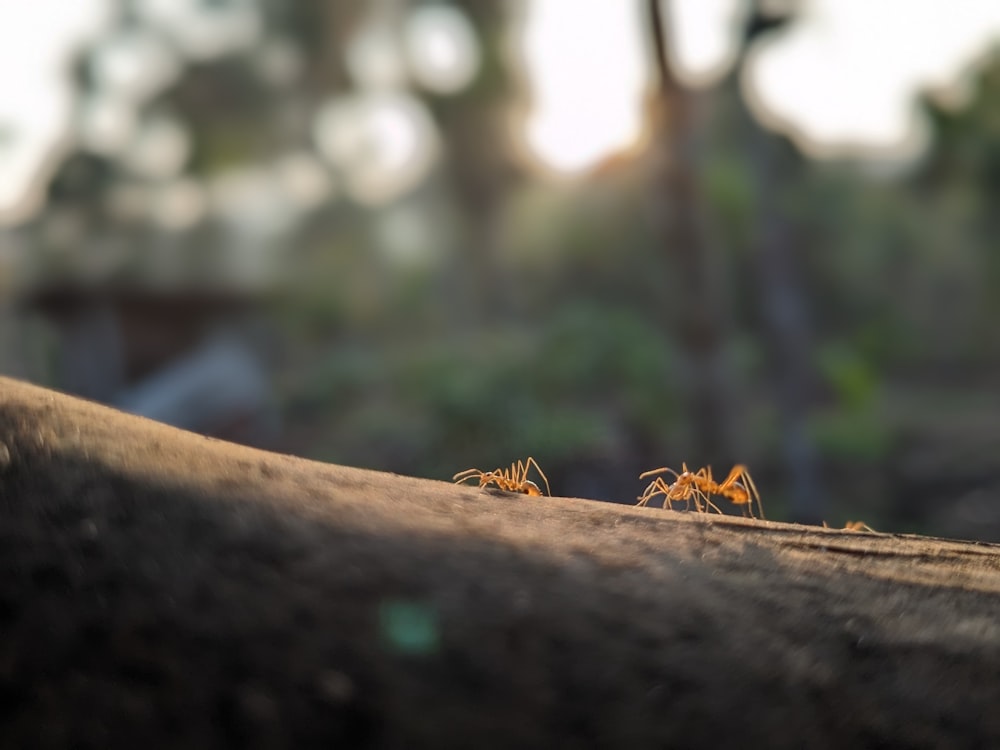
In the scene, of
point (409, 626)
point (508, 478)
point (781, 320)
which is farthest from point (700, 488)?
point (781, 320)

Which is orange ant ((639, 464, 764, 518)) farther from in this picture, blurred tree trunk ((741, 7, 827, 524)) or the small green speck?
blurred tree trunk ((741, 7, 827, 524))

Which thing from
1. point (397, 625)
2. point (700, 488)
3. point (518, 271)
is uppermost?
point (518, 271)

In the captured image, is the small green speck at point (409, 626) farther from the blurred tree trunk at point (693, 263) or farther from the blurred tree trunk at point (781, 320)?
the blurred tree trunk at point (781, 320)

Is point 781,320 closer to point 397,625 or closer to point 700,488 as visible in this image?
point 700,488

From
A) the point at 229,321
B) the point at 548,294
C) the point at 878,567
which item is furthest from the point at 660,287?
the point at 878,567

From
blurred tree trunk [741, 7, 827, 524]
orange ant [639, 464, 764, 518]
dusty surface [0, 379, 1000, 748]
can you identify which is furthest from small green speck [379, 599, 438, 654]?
blurred tree trunk [741, 7, 827, 524]

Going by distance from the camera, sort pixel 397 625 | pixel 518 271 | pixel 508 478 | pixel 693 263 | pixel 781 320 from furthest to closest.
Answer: pixel 518 271
pixel 781 320
pixel 693 263
pixel 508 478
pixel 397 625

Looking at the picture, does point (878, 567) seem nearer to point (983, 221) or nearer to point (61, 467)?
point (61, 467)
